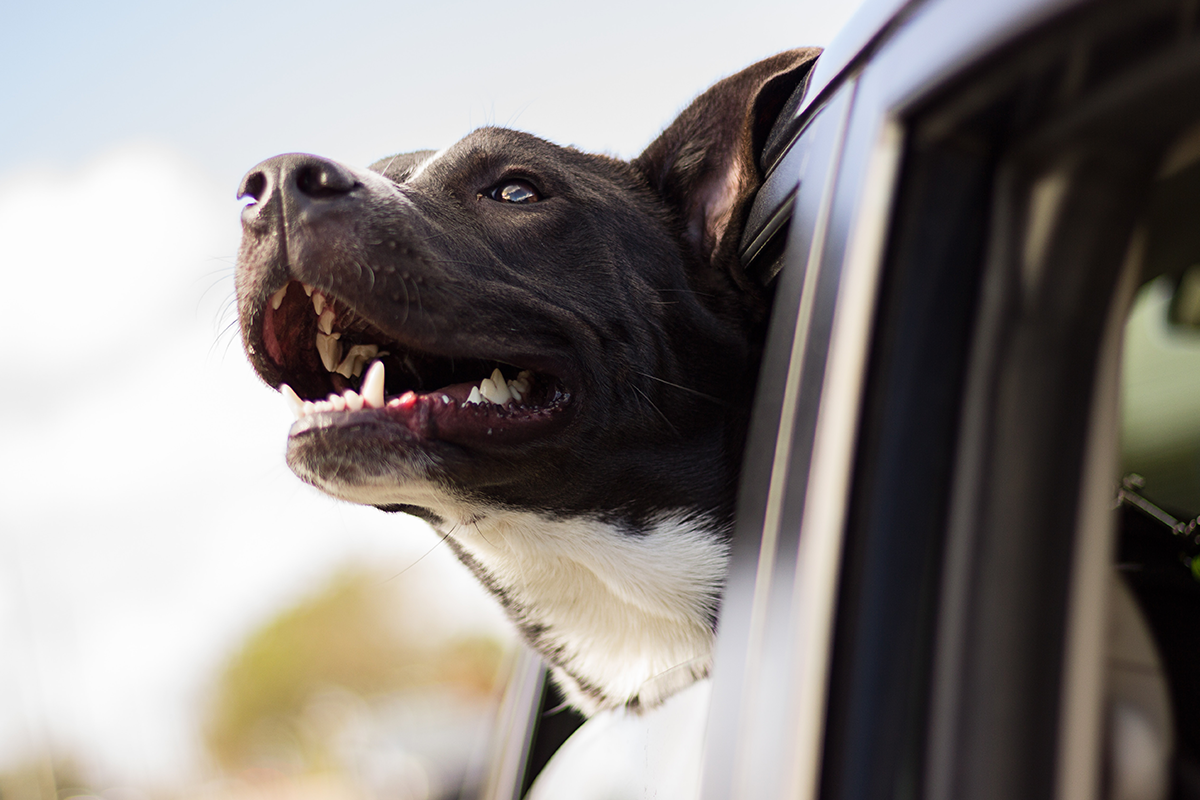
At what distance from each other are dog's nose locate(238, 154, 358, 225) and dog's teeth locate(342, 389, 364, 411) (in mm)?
402

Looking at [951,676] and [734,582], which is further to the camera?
[734,582]

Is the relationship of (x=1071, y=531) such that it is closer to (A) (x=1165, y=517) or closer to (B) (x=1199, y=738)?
(B) (x=1199, y=738)

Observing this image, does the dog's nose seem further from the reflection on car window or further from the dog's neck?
the reflection on car window

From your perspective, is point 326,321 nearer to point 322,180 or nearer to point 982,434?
point 322,180

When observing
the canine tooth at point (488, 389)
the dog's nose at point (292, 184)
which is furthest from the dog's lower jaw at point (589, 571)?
the dog's nose at point (292, 184)

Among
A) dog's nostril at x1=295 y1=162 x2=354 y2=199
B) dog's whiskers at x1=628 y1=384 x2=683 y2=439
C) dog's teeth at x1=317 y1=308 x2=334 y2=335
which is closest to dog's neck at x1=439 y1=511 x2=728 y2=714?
dog's whiskers at x1=628 y1=384 x2=683 y2=439

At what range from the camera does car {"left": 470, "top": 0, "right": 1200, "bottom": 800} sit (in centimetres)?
74

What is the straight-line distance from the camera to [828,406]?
906 millimetres

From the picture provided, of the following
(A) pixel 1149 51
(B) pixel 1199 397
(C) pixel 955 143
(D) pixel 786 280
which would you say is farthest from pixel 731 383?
(A) pixel 1149 51

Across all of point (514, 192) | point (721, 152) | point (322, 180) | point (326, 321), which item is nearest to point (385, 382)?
point (326, 321)

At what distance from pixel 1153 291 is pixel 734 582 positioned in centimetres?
57

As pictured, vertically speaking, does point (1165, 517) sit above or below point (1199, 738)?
above

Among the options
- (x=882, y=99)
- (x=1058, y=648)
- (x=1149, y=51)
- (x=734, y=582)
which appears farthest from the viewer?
(x=734, y=582)

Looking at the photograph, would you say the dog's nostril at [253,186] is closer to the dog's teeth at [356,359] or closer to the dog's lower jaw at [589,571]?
the dog's teeth at [356,359]
